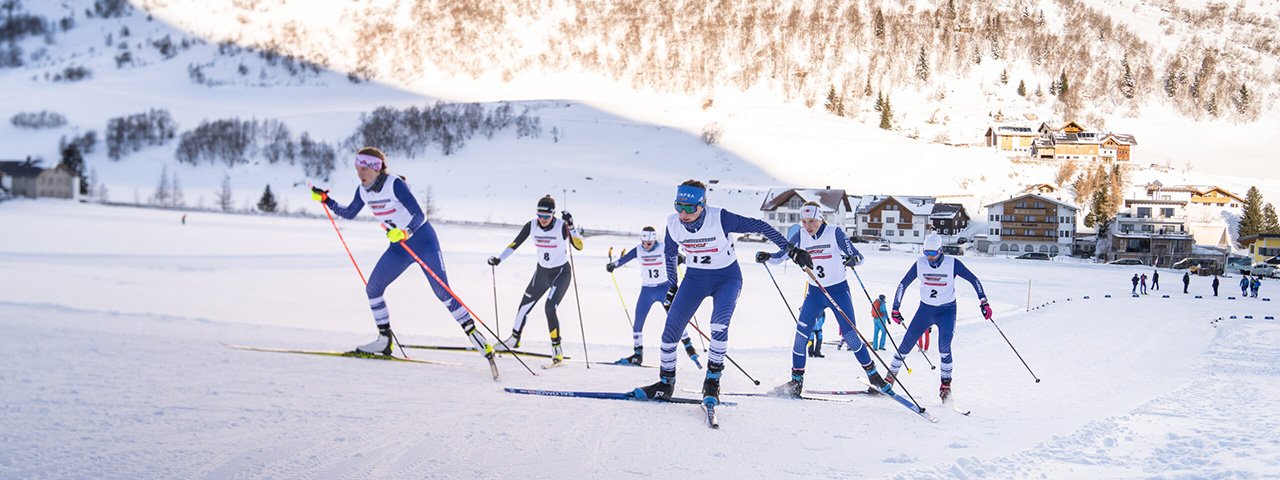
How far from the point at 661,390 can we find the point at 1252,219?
234 feet

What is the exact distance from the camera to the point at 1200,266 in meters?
49.5

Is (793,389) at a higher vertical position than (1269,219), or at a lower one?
lower

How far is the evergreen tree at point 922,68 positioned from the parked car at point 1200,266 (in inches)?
2519

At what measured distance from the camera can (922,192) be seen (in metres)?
72.7

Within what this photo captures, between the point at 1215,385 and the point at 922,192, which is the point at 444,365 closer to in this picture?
the point at 1215,385

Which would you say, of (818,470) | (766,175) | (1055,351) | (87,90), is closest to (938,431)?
(818,470)

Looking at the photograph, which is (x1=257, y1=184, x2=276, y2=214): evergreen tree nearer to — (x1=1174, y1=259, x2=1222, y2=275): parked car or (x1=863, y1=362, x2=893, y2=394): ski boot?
(x1=863, y1=362, x2=893, y2=394): ski boot

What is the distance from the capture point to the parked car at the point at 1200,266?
44.7 metres

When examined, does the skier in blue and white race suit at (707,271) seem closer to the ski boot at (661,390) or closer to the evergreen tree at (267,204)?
the ski boot at (661,390)

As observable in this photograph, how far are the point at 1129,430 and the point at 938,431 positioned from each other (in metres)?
1.45

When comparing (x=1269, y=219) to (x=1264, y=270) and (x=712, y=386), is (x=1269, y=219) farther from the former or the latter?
(x=712, y=386)

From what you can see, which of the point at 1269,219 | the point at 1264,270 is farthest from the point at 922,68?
the point at 1264,270

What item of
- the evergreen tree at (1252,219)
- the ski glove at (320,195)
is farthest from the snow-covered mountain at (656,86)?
the ski glove at (320,195)

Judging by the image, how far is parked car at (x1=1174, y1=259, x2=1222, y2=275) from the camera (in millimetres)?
44656
